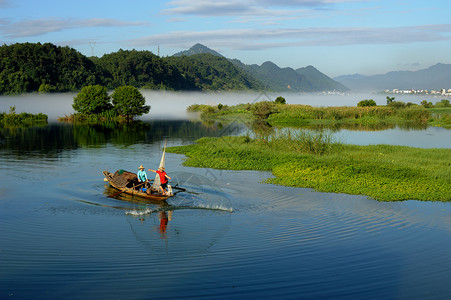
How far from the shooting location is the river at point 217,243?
37.1ft

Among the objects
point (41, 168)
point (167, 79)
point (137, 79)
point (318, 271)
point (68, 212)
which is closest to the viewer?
point (318, 271)

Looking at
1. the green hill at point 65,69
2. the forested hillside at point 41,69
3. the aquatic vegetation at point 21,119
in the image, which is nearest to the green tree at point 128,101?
the aquatic vegetation at point 21,119

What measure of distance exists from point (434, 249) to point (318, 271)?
4.39 metres

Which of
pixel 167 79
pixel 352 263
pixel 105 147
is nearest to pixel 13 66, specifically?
pixel 167 79

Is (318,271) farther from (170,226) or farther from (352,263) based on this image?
(170,226)

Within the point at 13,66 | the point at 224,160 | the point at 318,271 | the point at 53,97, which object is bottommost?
the point at 318,271

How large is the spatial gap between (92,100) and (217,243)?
6667 centimetres

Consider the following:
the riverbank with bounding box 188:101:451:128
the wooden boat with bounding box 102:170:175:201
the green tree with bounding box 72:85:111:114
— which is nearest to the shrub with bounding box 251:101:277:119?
the riverbank with bounding box 188:101:451:128

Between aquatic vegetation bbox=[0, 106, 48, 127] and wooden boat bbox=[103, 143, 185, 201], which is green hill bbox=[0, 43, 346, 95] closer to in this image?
aquatic vegetation bbox=[0, 106, 48, 127]

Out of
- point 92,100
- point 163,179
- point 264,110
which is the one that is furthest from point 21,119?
point 163,179

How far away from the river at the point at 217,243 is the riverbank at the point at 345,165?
1.30 metres

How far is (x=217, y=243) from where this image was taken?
14.2 m

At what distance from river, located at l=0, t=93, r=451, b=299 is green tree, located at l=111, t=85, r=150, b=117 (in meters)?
52.9

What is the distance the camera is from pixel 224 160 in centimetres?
2966
